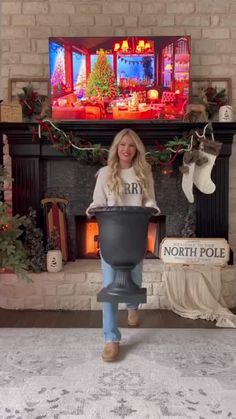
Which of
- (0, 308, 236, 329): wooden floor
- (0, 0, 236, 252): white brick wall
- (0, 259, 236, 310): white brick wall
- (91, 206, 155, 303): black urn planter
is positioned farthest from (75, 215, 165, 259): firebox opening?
(91, 206, 155, 303): black urn planter

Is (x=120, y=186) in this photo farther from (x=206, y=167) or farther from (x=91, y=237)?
(x=91, y=237)

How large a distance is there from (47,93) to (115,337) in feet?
8.06

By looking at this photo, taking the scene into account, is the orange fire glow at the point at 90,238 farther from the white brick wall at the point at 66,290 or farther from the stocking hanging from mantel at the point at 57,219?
the white brick wall at the point at 66,290

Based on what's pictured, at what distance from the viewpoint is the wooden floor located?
3121 mm

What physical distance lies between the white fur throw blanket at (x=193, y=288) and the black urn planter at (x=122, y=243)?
1220 millimetres

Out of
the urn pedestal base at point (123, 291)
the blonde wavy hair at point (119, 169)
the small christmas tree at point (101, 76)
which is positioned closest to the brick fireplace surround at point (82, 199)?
the small christmas tree at point (101, 76)

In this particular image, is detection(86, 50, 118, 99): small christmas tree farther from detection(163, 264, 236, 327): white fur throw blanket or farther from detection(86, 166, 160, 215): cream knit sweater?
detection(163, 264, 236, 327): white fur throw blanket

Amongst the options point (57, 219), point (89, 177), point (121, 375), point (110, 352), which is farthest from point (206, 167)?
point (121, 375)

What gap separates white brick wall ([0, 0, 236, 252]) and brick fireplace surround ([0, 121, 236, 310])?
2.59 ft

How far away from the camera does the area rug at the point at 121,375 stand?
6.34ft

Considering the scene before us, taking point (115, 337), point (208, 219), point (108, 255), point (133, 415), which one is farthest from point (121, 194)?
point (208, 219)

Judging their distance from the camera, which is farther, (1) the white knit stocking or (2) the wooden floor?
(1) the white knit stocking

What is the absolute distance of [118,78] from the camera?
3.79m

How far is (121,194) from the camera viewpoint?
8.52ft
